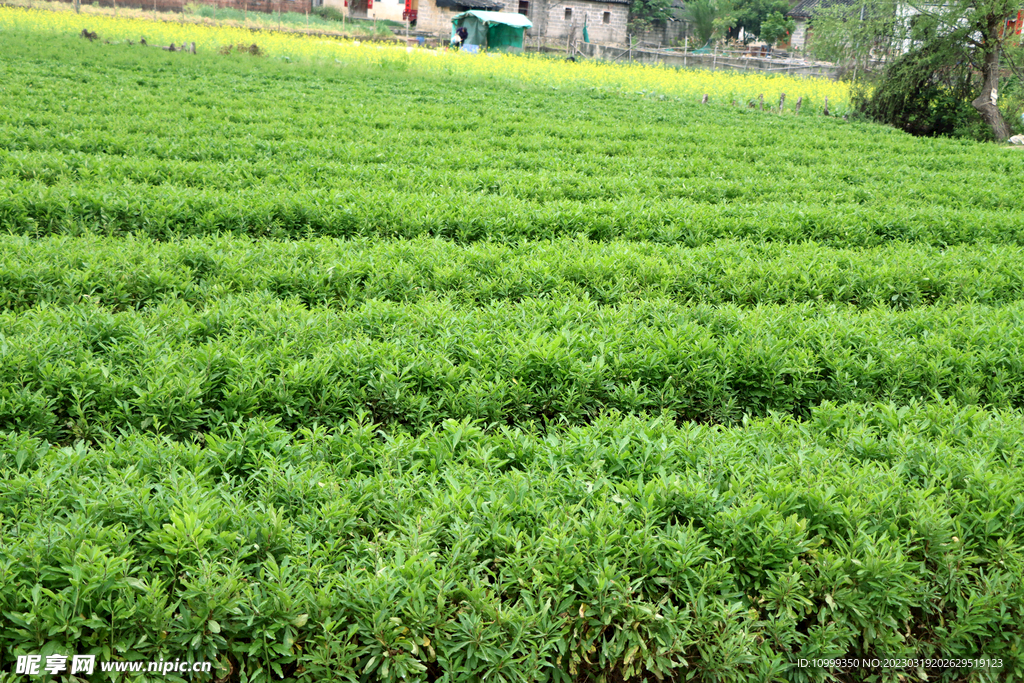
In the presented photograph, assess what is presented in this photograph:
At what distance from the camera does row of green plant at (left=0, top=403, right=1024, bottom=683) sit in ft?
8.82

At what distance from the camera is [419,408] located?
4480mm

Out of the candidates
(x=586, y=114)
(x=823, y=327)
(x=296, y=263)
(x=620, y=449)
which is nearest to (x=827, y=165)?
(x=586, y=114)

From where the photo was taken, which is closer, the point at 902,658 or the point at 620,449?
the point at 902,658

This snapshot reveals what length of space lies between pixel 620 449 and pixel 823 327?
2.79 metres

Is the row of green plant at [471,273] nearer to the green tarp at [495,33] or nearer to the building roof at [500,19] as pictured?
the building roof at [500,19]

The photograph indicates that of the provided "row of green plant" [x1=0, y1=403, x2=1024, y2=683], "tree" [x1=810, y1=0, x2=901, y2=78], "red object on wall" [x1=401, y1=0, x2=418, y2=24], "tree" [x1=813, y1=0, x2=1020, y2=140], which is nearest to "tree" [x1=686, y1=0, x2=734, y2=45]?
"red object on wall" [x1=401, y1=0, x2=418, y2=24]

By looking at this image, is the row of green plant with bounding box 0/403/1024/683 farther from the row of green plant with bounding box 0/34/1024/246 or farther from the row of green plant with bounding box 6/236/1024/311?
the row of green plant with bounding box 0/34/1024/246

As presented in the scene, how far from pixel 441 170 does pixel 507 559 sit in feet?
30.5

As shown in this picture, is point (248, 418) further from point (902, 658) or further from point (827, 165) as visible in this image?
point (827, 165)

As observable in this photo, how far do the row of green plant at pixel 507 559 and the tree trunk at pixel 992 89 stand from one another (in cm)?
2449

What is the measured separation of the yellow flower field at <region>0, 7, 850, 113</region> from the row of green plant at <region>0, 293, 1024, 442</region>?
2404 cm

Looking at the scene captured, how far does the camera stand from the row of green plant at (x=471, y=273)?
607 cm

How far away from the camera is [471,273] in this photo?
6.72m

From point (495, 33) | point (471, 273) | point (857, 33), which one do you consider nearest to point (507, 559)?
point (471, 273)
